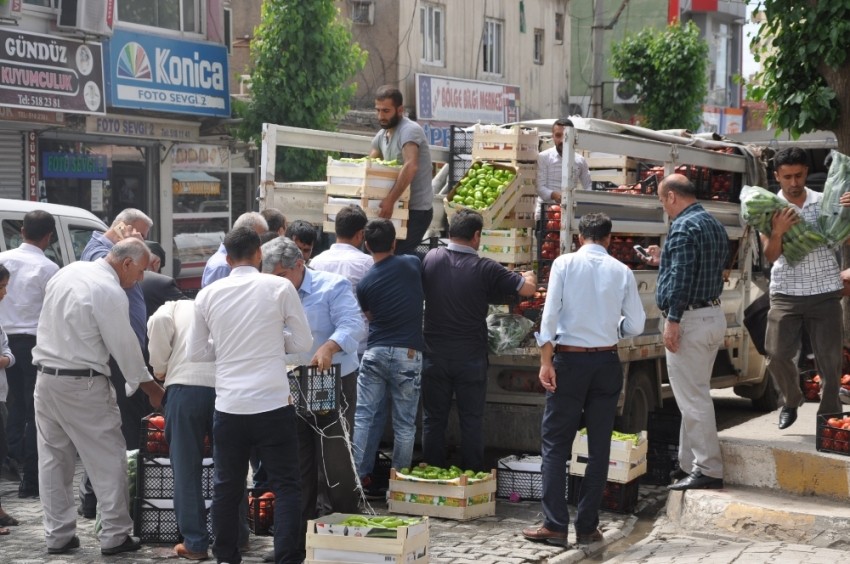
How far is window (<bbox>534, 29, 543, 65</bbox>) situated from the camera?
36.1 metres

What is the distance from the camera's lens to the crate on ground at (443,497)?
845 cm

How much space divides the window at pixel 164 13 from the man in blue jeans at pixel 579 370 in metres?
15.2

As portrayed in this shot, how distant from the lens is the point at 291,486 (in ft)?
22.3

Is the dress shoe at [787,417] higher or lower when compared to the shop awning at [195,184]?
lower

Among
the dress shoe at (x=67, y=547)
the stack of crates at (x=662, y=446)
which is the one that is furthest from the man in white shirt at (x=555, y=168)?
the dress shoe at (x=67, y=547)

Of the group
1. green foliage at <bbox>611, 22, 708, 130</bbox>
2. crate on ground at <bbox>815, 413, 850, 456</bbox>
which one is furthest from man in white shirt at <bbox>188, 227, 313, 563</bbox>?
green foliage at <bbox>611, 22, 708, 130</bbox>

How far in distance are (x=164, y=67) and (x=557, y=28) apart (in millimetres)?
18133

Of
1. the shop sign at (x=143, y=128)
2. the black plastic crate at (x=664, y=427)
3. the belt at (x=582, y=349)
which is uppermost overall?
the shop sign at (x=143, y=128)

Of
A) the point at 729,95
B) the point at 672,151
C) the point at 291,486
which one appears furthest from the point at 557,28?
the point at 291,486

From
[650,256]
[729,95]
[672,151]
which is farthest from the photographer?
[729,95]

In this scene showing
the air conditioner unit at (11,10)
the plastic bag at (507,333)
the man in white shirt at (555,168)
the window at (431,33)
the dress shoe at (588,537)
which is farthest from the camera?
the window at (431,33)

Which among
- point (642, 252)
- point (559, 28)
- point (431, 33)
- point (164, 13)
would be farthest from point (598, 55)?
point (642, 252)

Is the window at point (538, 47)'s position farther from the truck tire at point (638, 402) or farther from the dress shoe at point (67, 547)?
the dress shoe at point (67, 547)

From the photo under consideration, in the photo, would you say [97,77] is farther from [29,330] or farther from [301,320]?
[301,320]
